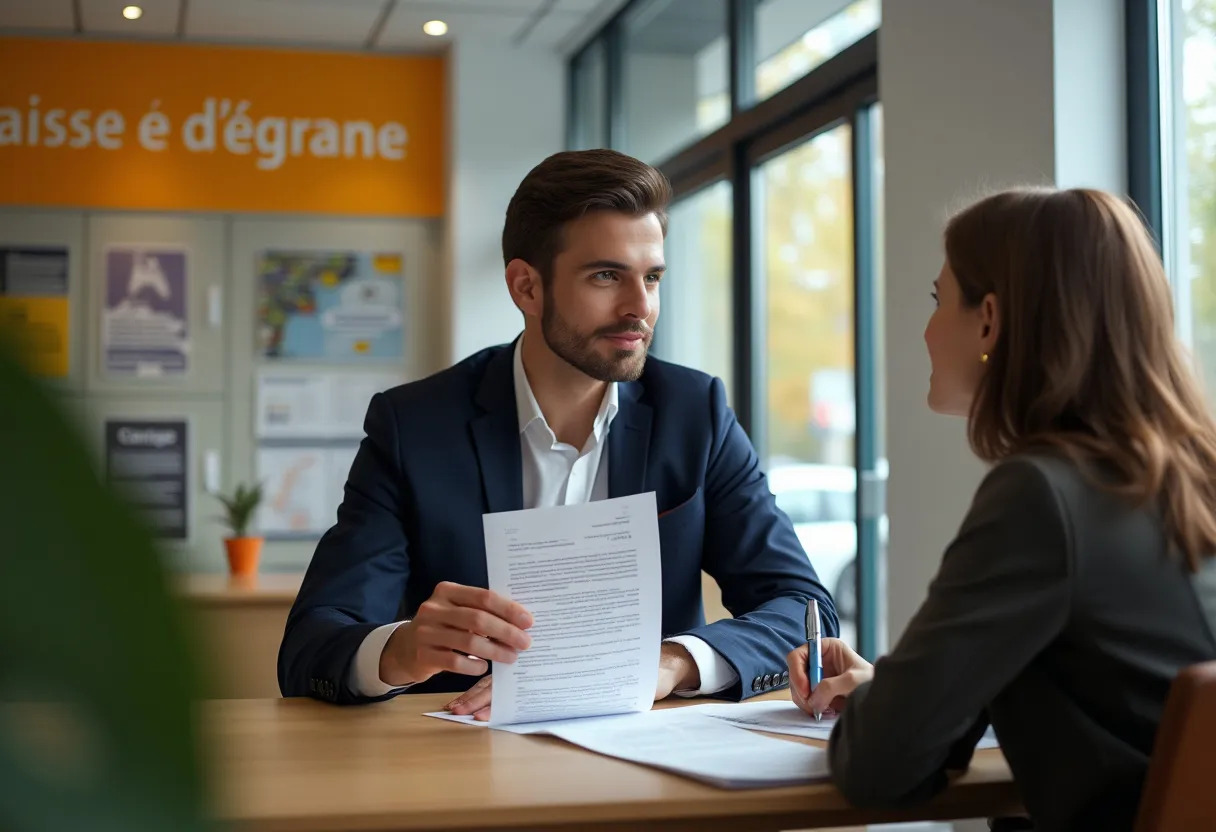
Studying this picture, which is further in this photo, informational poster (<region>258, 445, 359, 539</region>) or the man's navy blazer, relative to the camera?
informational poster (<region>258, 445, 359, 539</region>)

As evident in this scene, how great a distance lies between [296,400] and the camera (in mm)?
6570

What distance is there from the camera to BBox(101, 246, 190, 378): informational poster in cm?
637

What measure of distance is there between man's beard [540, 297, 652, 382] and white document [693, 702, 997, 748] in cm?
59

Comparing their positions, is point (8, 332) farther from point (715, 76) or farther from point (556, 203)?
point (715, 76)

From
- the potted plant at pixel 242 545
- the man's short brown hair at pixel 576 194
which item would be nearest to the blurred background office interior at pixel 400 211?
the potted plant at pixel 242 545

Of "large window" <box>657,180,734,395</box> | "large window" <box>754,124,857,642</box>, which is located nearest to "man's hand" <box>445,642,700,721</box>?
"large window" <box>754,124,857,642</box>

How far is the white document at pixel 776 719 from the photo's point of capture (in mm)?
1503

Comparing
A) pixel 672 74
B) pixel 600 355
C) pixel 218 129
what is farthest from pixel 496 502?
pixel 218 129

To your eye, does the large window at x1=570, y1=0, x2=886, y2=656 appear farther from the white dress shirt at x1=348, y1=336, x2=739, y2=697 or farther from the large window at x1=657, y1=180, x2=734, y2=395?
the white dress shirt at x1=348, y1=336, x2=739, y2=697

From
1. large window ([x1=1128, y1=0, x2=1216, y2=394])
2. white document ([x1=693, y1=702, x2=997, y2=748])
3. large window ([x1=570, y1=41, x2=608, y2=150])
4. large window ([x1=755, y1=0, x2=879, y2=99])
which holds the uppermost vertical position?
large window ([x1=570, y1=41, x2=608, y2=150])

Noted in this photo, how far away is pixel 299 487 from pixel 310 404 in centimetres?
41

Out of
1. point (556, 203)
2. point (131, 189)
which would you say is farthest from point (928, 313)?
point (131, 189)

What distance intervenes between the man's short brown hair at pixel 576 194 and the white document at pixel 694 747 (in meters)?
0.83

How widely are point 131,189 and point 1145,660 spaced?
606 cm
